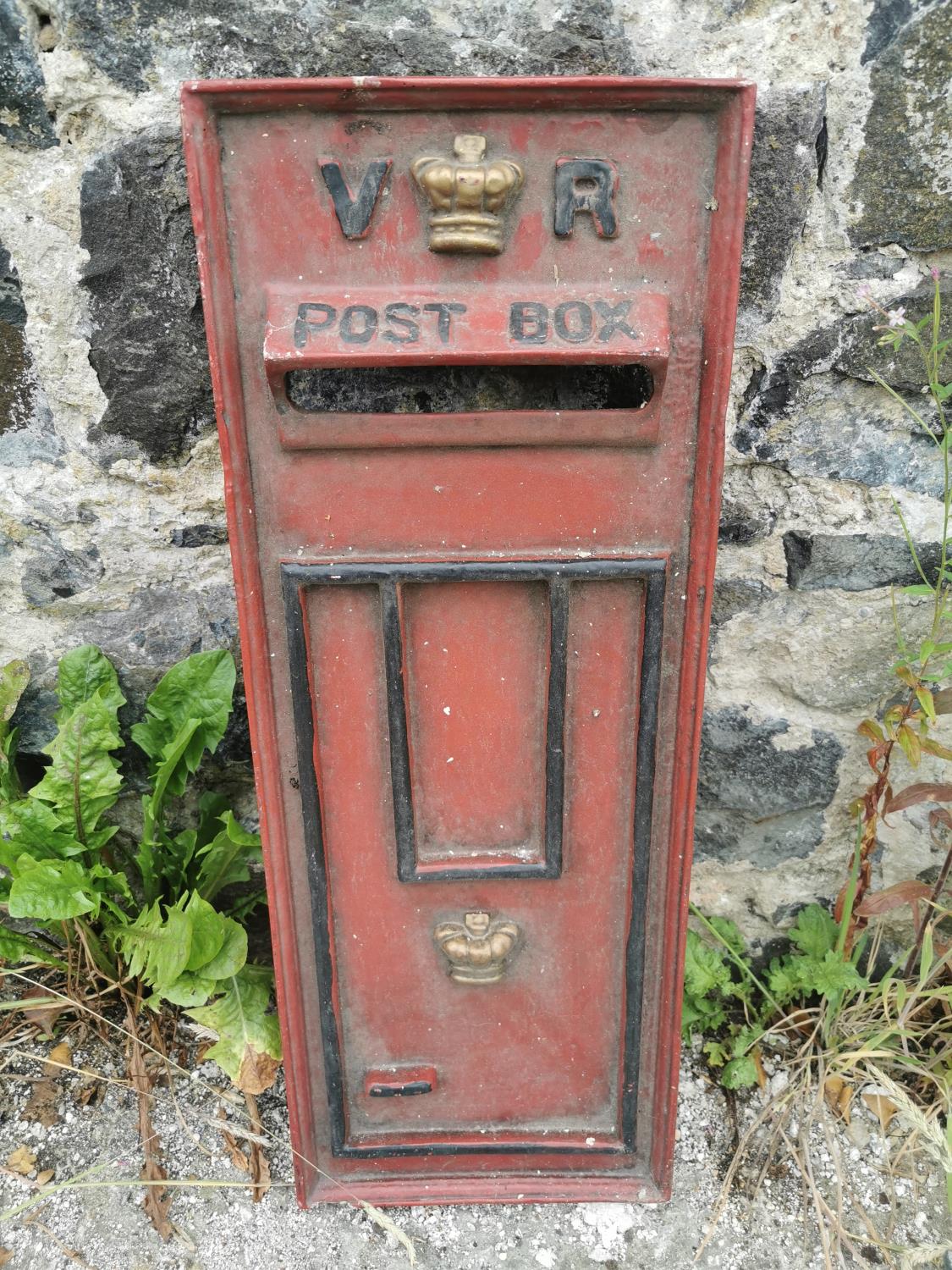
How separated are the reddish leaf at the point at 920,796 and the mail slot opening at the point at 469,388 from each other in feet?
2.22

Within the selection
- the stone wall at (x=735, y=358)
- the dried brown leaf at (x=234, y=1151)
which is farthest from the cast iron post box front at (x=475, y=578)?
the stone wall at (x=735, y=358)

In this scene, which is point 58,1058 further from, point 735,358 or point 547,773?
point 735,358

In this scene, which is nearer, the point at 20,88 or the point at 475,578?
the point at 475,578

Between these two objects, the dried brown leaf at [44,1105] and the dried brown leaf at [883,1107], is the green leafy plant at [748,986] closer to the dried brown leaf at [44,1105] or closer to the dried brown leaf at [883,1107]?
the dried brown leaf at [883,1107]

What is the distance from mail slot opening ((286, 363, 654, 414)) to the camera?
1.17 meters

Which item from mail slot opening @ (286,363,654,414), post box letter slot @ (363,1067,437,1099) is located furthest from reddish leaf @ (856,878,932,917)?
mail slot opening @ (286,363,654,414)

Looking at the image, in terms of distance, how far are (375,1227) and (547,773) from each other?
2.49ft

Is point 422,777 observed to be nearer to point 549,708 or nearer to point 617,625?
point 549,708

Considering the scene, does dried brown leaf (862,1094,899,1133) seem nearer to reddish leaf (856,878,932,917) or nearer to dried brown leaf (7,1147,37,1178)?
reddish leaf (856,878,932,917)

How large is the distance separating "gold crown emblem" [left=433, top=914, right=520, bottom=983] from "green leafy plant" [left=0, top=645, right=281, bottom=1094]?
37 centimetres

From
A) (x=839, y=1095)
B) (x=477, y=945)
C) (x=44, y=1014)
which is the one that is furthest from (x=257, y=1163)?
(x=839, y=1095)

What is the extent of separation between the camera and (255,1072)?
1.42 meters

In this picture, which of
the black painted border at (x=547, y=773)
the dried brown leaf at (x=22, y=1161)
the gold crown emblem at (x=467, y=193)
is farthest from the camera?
the dried brown leaf at (x=22, y=1161)

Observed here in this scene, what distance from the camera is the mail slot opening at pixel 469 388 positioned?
1170 millimetres
